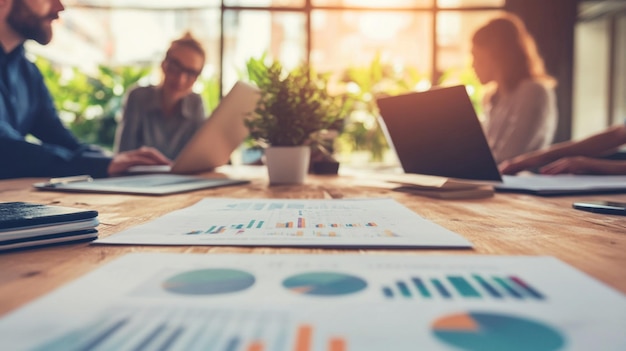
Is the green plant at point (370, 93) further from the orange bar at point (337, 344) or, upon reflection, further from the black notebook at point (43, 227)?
the orange bar at point (337, 344)

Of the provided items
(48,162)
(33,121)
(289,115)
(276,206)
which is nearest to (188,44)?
(33,121)

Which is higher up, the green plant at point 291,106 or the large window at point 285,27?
the large window at point 285,27

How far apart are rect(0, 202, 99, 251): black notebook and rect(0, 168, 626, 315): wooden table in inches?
0.5

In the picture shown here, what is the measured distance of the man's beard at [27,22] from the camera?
2.09m

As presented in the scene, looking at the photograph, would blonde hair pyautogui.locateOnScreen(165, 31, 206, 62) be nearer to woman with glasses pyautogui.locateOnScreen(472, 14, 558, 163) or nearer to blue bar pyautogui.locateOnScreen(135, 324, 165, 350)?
woman with glasses pyautogui.locateOnScreen(472, 14, 558, 163)

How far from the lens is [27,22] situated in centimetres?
210

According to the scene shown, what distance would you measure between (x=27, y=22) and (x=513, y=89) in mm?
2739

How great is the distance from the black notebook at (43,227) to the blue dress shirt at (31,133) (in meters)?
1.07

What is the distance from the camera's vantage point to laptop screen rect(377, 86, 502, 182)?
1.11m

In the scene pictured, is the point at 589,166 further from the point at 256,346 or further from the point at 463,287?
the point at 256,346

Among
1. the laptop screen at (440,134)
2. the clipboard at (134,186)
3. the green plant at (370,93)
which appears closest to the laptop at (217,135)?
the clipboard at (134,186)

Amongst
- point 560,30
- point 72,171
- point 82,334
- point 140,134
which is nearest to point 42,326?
point 82,334

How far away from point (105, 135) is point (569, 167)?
4270 mm

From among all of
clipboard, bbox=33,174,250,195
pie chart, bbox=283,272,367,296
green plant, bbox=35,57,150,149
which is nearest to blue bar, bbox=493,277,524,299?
pie chart, bbox=283,272,367,296
